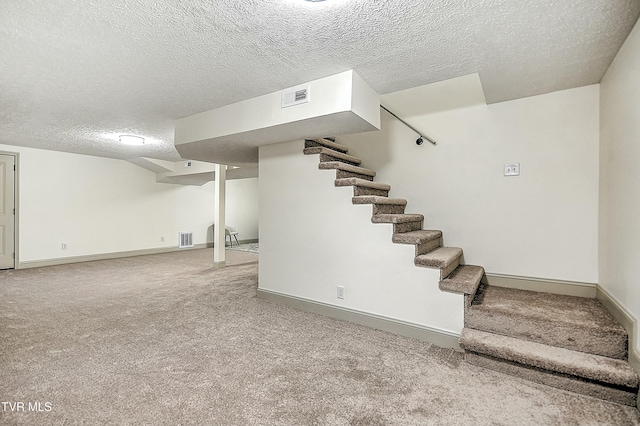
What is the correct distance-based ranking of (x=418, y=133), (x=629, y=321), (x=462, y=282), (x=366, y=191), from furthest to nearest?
(x=418, y=133), (x=366, y=191), (x=462, y=282), (x=629, y=321)

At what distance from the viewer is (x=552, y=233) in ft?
8.80

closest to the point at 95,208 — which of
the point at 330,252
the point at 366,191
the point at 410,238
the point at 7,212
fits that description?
the point at 7,212

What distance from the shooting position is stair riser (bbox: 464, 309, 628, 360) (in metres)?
1.82

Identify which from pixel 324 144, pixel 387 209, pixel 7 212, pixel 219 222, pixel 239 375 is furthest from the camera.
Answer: pixel 219 222

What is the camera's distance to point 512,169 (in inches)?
111

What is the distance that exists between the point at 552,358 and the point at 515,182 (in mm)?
1616

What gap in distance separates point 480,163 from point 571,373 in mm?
1919

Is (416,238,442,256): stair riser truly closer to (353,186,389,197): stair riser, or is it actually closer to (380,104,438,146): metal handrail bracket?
(353,186,389,197): stair riser

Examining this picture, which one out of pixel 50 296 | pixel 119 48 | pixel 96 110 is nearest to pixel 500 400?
pixel 119 48

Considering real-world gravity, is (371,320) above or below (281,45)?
below

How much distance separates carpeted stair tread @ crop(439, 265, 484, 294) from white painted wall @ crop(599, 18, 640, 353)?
2.85 ft

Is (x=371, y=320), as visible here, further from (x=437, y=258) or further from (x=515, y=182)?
(x=515, y=182)

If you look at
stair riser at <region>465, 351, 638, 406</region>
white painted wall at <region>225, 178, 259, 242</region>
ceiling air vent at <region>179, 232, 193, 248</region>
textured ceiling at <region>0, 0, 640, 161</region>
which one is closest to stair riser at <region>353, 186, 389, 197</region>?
textured ceiling at <region>0, 0, 640, 161</region>

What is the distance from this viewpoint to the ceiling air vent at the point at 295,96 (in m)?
2.52
